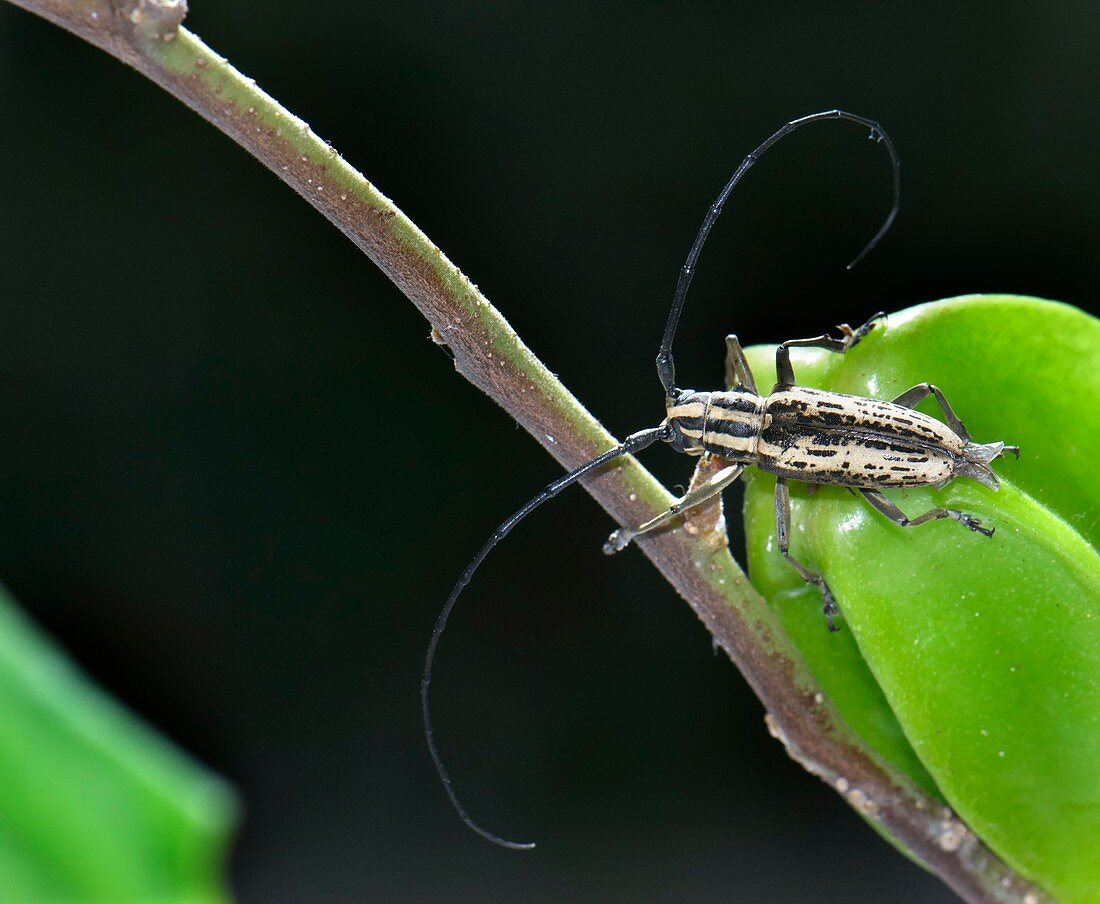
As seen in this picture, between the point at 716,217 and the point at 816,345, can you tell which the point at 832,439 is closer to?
the point at 816,345

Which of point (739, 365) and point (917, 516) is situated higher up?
point (739, 365)

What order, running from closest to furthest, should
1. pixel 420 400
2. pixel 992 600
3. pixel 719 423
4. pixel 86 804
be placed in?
pixel 86 804
pixel 992 600
pixel 719 423
pixel 420 400

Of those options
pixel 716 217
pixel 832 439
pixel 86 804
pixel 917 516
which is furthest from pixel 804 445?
pixel 86 804

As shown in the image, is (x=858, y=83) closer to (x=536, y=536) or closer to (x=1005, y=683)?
(x=536, y=536)

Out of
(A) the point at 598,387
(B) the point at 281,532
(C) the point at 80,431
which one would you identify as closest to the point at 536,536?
(A) the point at 598,387

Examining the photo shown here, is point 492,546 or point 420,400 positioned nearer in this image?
point 492,546

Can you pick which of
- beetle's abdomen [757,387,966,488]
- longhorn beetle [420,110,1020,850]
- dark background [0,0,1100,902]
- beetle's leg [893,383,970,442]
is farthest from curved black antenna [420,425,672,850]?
dark background [0,0,1100,902]

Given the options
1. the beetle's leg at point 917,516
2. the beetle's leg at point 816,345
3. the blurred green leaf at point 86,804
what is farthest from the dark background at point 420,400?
the blurred green leaf at point 86,804
